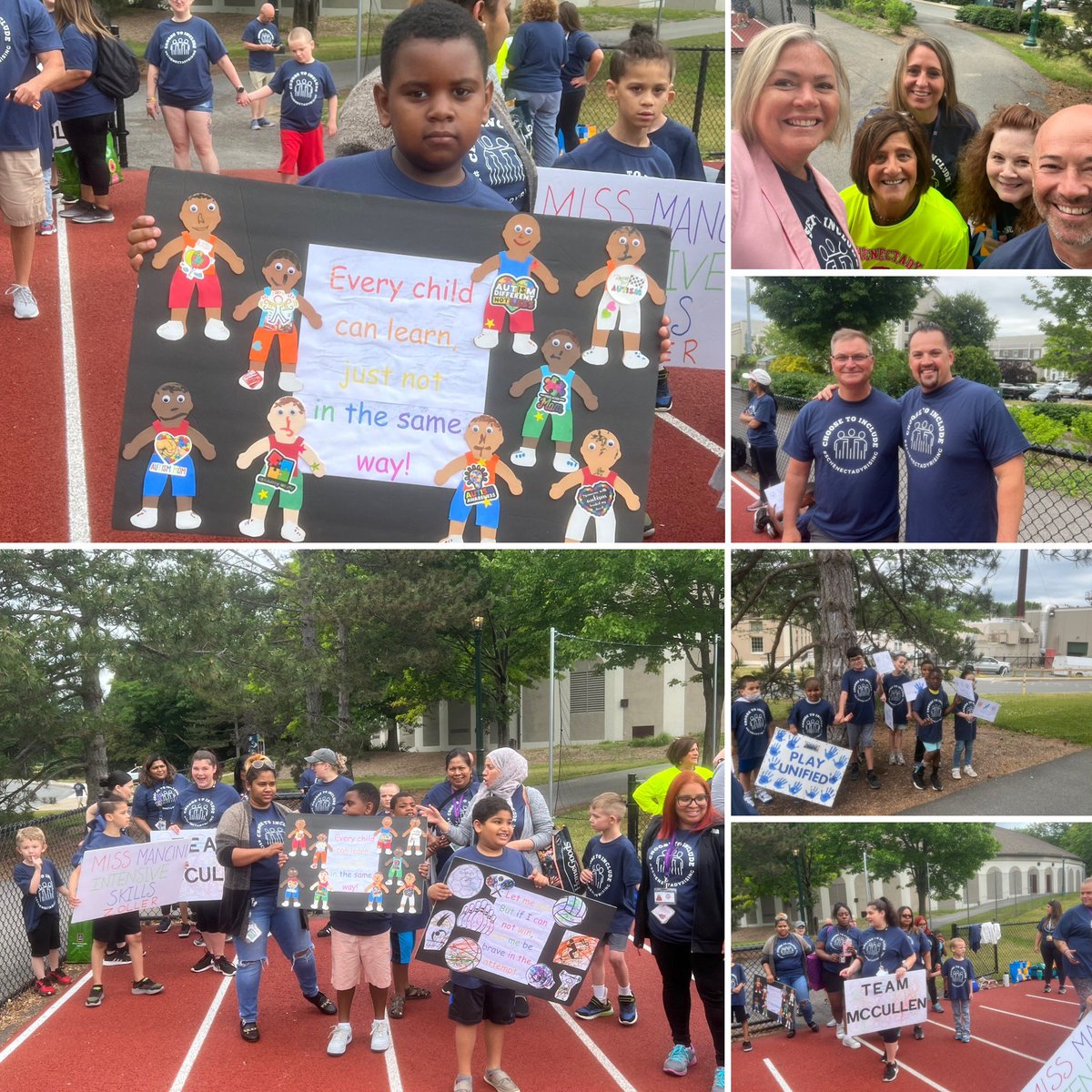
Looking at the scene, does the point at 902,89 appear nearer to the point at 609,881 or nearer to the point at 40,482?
the point at 609,881

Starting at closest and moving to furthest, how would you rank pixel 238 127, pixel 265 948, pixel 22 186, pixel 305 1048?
pixel 305 1048, pixel 265 948, pixel 22 186, pixel 238 127

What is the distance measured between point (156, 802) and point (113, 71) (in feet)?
19.0

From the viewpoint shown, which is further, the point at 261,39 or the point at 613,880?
the point at 261,39

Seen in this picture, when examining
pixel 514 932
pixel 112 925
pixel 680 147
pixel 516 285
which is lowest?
pixel 112 925

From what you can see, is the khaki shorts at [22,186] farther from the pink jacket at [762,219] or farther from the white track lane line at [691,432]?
the pink jacket at [762,219]

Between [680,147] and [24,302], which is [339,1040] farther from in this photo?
[24,302]

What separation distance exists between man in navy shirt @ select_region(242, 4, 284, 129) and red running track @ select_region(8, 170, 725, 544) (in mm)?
4150

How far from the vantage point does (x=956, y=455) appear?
3.68 metres

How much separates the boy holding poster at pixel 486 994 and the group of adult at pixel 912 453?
170cm

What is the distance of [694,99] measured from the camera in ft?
55.0

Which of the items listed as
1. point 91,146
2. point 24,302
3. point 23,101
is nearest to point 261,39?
point 91,146

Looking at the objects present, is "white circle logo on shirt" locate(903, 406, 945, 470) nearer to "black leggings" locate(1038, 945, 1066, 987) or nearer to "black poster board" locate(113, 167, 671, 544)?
"black poster board" locate(113, 167, 671, 544)

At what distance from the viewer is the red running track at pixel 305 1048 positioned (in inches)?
187

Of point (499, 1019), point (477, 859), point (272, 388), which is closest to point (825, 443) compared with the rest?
point (272, 388)
